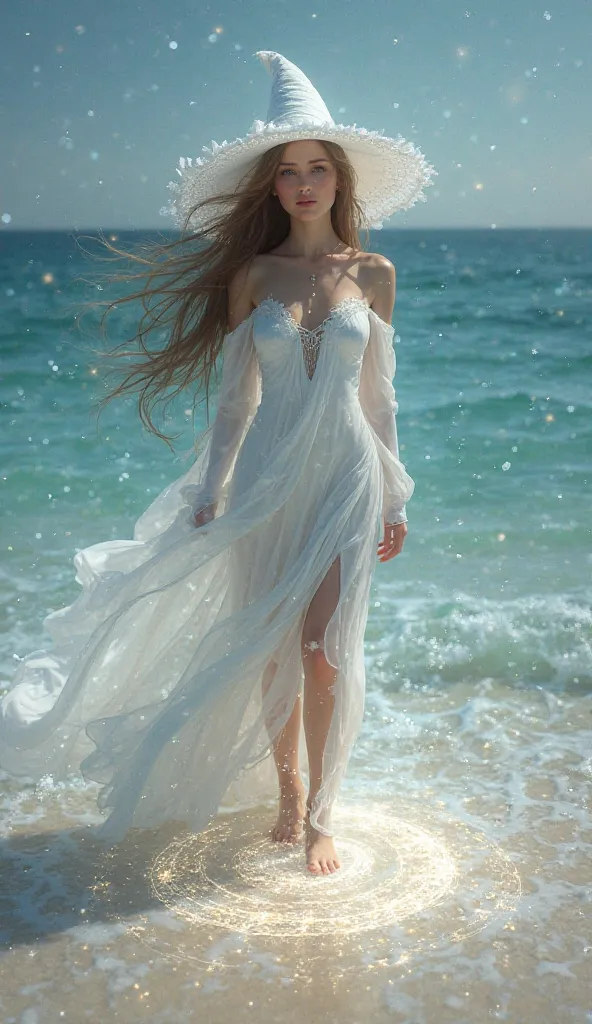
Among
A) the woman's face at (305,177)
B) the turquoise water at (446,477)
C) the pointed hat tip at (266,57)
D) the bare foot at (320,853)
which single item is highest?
the pointed hat tip at (266,57)

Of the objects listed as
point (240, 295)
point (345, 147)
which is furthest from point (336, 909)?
point (345, 147)

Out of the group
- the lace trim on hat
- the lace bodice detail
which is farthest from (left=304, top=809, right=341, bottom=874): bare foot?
the lace trim on hat

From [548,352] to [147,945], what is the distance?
14.8 m

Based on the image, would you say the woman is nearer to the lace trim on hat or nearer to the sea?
the lace trim on hat

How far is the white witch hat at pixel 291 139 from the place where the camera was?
361cm

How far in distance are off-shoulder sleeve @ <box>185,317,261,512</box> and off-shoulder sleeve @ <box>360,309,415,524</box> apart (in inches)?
14.1

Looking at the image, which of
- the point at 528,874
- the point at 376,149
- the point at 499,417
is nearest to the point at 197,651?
the point at 528,874

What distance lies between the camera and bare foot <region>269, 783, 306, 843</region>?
3.73m

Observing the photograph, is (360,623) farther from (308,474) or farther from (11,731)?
(11,731)

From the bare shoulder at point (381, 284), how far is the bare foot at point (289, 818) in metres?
1.53

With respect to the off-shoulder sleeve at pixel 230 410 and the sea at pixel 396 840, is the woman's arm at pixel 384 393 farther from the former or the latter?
the sea at pixel 396 840

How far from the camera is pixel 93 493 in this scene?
9.11 meters

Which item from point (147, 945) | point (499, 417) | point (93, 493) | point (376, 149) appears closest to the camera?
point (147, 945)

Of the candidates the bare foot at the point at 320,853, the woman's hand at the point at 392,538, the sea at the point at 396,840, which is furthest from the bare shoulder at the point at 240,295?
the bare foot at the point at 320,853
